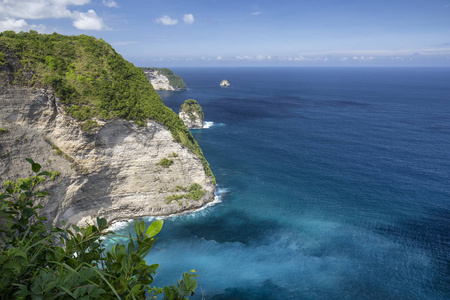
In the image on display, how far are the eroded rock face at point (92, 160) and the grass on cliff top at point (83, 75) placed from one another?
120 cm

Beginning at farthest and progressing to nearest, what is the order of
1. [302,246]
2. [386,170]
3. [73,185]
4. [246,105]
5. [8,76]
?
1. [246,105]
2. [386,170]
3. [302,246]
4. [73,185]
5. [8,76]

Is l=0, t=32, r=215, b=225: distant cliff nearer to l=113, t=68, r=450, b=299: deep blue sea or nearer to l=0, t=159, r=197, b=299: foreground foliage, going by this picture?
l=113, t=68, r=450, b=299: deep blue sea

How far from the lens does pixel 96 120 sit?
3238 cm

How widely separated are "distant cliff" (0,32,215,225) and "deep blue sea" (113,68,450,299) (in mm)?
7088

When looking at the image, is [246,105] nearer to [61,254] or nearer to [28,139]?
[28,139]

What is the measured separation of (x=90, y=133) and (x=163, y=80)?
15511cm

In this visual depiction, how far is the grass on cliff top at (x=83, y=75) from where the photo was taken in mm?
29500

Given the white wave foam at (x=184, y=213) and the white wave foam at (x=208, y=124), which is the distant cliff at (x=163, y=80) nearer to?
the white wave foam at (x=208, y=124)

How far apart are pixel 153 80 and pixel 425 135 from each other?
155m

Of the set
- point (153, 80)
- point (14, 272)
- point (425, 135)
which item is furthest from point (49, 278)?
point (153, 80)

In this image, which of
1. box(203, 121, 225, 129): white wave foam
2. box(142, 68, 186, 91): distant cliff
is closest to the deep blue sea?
box(203, 121, 225, 129): white wave foam

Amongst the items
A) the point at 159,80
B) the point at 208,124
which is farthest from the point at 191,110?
the point at 159,80

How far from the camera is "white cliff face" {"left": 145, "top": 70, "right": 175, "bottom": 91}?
177m

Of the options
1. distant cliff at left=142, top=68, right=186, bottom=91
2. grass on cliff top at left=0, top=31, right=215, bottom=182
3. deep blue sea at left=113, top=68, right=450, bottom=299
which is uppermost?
distant cliff at left=142, top=68, right=186, bottom=91
